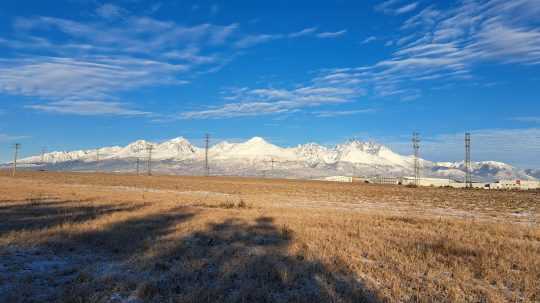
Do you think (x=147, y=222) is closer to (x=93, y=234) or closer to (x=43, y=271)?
(x=93, y=234)

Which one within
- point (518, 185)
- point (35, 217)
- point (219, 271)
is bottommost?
point (518, 185)

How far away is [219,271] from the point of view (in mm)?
9047

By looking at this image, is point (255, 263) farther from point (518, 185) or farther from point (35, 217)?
point (518, 185)

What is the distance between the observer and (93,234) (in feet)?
42.3

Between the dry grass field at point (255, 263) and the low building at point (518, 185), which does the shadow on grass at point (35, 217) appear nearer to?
the dry grass field at point (255, 263)

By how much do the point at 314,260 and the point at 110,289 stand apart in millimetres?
5087

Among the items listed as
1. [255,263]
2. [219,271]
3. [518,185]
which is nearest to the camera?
[219,271]

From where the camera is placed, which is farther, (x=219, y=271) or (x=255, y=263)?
(x=255, y=263)

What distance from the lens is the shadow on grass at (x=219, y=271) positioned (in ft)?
24.6

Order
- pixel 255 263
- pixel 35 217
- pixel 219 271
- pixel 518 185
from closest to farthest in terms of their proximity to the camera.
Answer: pixel 219 271 < pixel 255 263 < pixel 35 217 < pixel 518 185

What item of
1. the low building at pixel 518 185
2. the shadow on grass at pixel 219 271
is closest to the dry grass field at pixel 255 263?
the shadow on grass at pixel 219 271

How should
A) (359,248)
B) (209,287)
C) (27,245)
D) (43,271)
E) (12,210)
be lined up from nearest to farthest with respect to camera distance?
(209,287), (43,271), (27,245), (359,248), (12,210)

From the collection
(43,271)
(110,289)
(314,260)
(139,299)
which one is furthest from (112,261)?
(314,260)

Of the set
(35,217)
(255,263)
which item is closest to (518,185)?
(255,263)
